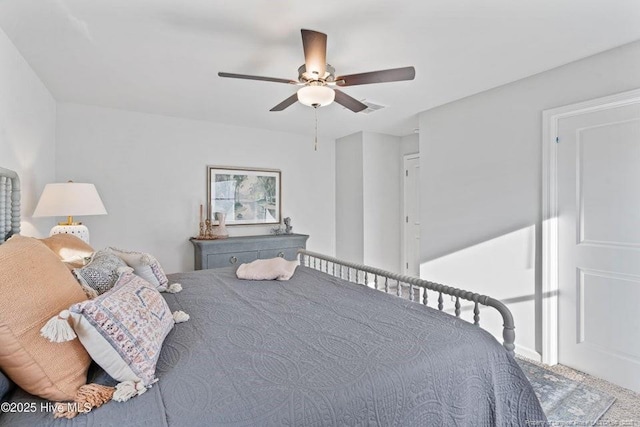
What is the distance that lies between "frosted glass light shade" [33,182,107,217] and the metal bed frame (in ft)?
1.22

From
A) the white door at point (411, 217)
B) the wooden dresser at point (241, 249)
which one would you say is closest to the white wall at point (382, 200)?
the white door at point (411, 217)

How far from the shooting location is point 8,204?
194cm

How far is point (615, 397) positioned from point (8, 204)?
412 centimetres

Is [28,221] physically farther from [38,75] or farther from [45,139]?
[38,75]

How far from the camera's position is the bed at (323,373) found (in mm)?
887

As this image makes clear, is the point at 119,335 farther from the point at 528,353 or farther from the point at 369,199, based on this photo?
the point at 369,199

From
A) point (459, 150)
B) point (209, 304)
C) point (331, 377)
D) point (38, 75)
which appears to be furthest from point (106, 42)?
point (459, 150)

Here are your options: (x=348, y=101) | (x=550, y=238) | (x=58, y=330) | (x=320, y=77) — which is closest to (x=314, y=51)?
(x=320, y=77)

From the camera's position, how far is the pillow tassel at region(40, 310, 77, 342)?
86 cm

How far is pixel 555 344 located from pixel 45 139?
480 centimetres

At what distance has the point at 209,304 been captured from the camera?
175 centimetres

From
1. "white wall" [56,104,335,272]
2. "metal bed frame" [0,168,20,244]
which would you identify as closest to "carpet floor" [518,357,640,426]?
"white wall" [56,104,335,272]

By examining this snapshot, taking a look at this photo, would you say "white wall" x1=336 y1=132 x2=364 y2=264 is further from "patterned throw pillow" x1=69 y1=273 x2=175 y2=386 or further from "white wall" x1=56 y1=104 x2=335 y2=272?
"patterned throw pillow" x1=69 y1=273 x2=175 y2=386

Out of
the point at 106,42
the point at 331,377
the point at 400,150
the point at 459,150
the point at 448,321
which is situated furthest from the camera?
the point at 400,150
